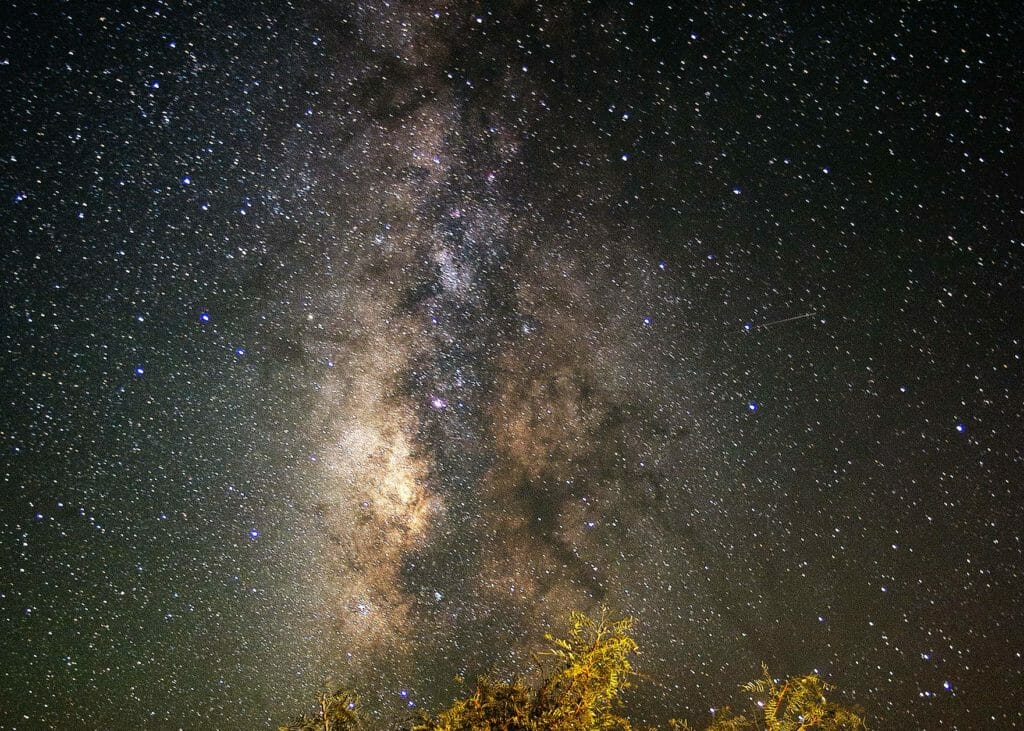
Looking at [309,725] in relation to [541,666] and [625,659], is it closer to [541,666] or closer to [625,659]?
[541,666]

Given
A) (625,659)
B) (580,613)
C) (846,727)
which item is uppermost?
(580,613)

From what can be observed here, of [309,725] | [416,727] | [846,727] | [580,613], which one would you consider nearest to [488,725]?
[416,727]

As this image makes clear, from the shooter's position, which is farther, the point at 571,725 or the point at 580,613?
the point at 580,613

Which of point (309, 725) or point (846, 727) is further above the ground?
point (309, 725)

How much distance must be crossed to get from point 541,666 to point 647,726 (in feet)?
5.04

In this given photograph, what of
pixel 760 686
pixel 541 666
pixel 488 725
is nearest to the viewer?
pixel 488 725

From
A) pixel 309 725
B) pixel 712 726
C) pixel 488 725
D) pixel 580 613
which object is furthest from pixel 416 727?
pixel 712 726

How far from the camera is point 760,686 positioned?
195 inches

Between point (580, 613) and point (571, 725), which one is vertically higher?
point (580, 613)

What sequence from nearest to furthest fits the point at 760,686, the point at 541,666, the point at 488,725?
the point at 488,725 < the point at 541,666 < the point at 760,686

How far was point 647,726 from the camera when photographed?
5184 millimetres

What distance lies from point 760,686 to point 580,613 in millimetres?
1901

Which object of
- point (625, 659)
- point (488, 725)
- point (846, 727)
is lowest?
point (846, 727)

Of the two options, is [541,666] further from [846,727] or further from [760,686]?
[846,727]
